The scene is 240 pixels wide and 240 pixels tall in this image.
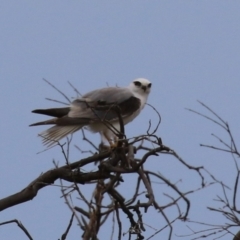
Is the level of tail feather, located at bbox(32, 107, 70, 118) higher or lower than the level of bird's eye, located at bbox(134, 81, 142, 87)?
lower

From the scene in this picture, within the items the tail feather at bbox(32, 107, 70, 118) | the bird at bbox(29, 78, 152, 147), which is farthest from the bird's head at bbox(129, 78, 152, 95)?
the tail feather at bbox(32, 107, 70, 118)

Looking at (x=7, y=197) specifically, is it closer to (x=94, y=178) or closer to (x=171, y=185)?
(x=94, y=178)

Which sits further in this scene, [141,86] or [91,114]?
[141,86]

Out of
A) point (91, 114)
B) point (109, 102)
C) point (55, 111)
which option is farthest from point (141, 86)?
point (55, 111)

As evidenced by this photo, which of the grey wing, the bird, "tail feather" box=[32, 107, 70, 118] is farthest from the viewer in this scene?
the grey wing

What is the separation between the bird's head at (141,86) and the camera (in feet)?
23.7

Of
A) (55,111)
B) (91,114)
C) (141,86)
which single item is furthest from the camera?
(141,86)

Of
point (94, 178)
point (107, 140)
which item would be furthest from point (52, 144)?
point (94, 178)

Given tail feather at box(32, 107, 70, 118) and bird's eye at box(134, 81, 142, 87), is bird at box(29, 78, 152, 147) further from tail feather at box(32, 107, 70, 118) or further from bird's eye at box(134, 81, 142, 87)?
bird's eye at box(134, 81, 142, 87)

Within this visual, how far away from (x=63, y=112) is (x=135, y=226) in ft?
8.74

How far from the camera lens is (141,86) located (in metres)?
7.27

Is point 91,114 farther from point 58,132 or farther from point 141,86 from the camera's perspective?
point 141,86

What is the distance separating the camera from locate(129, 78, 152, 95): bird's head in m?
7.23

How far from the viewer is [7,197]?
4250 millimetres
